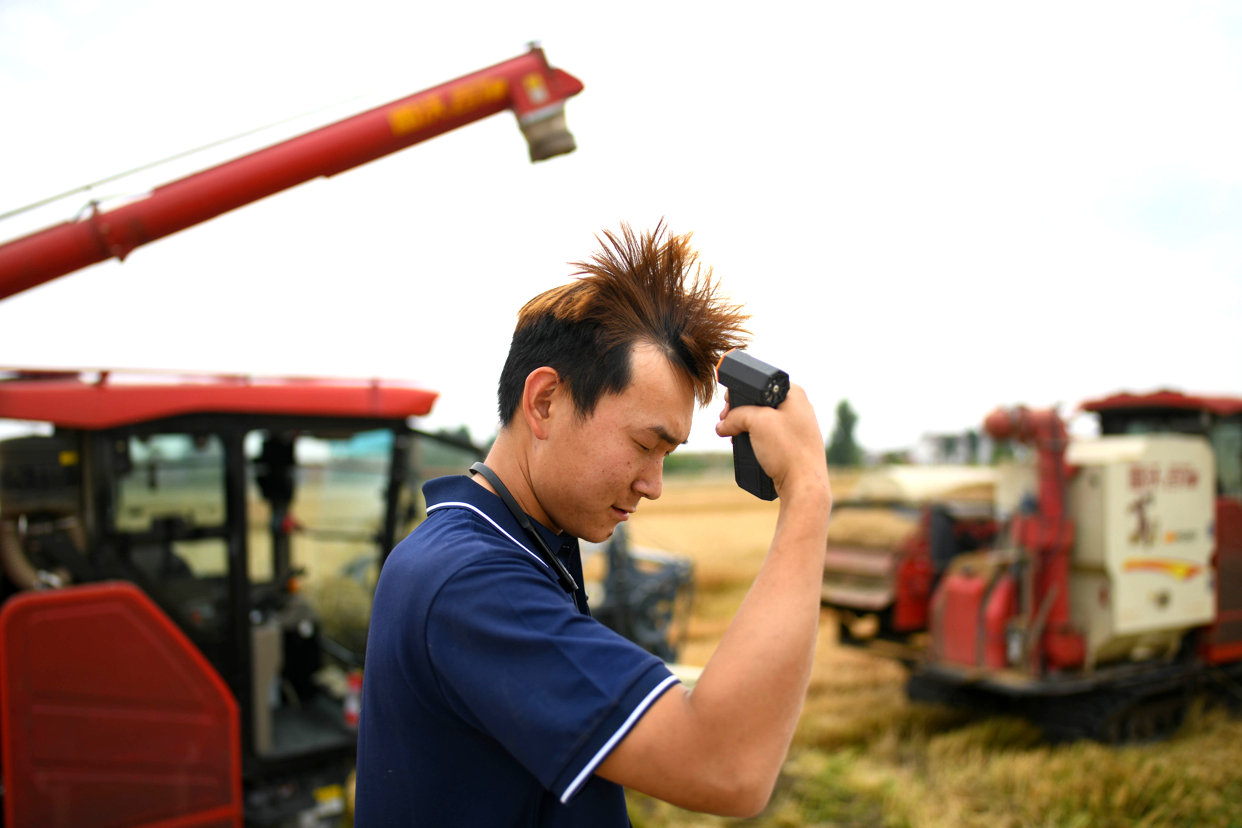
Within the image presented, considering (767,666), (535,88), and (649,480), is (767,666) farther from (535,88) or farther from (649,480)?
(535,88)

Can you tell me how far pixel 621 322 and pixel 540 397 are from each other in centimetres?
17

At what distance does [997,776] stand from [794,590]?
5.34 meters

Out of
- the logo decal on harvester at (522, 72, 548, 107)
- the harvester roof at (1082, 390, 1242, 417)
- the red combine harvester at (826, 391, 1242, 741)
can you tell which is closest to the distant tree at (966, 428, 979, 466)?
the harvester roof at (1082, 390, 1242, 417)

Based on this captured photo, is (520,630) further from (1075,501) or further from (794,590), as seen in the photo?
(1075,501)

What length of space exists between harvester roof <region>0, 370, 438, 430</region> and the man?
3.18 metres

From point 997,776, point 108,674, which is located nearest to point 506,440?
point 108,674

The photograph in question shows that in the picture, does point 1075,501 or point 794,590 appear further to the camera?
point 1075,501

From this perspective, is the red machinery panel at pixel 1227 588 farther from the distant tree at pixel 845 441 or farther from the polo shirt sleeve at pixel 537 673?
the distant tree at pixel 845 441

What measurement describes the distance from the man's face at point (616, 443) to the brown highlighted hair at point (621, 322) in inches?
0.8

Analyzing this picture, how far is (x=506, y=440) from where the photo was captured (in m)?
1.29

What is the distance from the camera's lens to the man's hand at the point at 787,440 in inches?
41.9

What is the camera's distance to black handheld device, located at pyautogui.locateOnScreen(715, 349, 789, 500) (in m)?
1.12

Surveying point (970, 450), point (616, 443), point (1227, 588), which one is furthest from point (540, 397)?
point (970, 450)

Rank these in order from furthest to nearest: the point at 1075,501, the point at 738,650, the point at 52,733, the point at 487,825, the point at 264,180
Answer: the point at 1075,501 < the point at 264,180 < the point at 52,733 < the point at 487,825 < the point at 738,650
